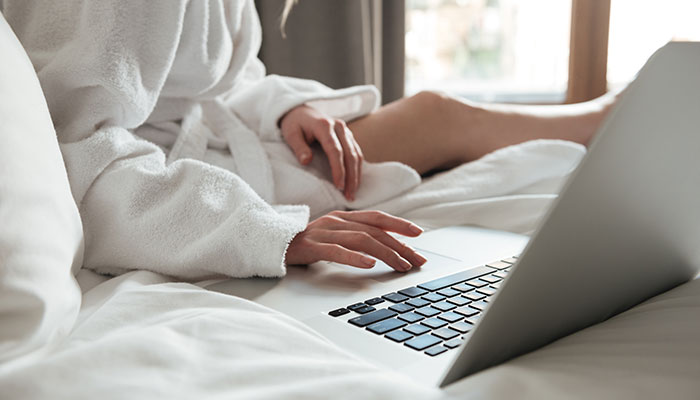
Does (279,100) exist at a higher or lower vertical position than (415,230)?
higher

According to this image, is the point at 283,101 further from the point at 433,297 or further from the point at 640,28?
the point at 640,28

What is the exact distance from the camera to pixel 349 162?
1.04 metres

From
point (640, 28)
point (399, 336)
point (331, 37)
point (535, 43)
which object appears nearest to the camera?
point (399, 336)

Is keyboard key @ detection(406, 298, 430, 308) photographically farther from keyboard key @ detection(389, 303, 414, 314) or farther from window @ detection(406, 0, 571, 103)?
window @ detection(406, 0, 571, 103)

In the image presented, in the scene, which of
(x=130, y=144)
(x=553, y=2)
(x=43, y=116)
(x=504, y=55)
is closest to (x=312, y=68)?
(x=504, y=55)

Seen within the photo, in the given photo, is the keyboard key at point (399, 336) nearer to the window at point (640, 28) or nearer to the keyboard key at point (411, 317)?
the keyboard key at point (411, 317)

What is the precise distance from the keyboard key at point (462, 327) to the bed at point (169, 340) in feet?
0.28

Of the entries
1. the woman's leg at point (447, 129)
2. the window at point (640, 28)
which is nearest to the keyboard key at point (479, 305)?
the woman's leg at point (447, 129)

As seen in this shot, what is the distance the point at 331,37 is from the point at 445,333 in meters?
1.69

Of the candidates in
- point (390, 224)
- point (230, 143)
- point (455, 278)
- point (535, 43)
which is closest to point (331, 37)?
point (535, 43)

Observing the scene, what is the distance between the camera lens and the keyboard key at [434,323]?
21.8 inches

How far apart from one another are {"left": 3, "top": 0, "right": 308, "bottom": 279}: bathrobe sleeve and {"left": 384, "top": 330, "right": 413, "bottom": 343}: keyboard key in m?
0.19

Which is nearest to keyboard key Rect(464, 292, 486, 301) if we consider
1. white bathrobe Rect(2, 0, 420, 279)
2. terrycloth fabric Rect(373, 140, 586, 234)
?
white bathrobe Rect(2, 0, 420, 279)

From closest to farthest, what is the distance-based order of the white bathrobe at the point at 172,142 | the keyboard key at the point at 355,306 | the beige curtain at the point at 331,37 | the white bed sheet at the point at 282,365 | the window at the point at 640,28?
the white bed sheet at the point at 282,365
the keyboard key at the point at 355,306
the white bathrobe at the point at 172,142
the beige curtain at the point at 331,37
the window at the point at 640,28
